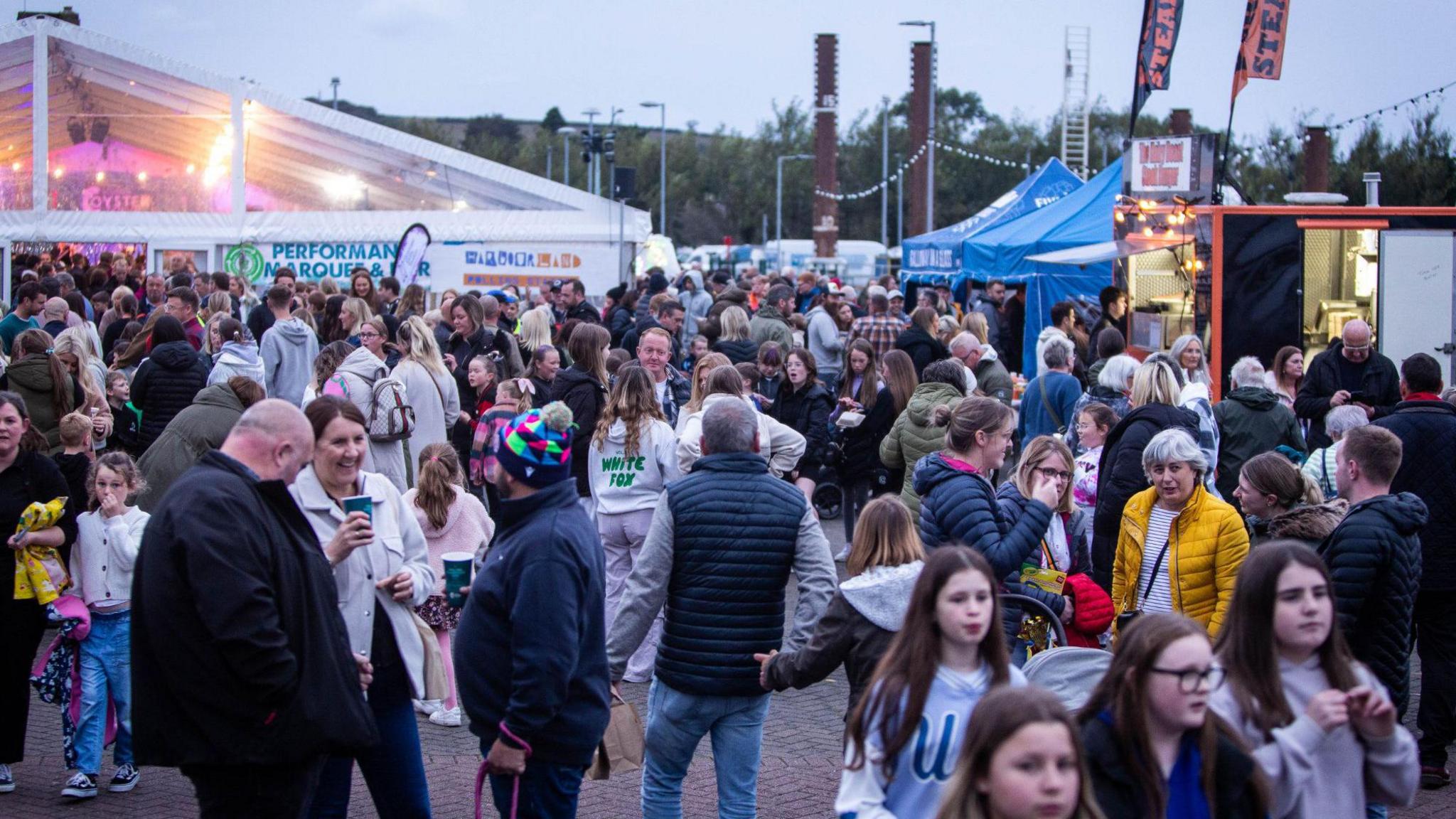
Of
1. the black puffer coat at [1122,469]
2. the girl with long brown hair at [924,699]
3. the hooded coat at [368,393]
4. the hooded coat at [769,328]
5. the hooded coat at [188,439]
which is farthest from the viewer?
the hooded coat at [769,328]

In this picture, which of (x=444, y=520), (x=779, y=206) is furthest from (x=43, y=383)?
(x=779, y=206)

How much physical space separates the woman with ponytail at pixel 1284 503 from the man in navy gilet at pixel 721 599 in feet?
5.79

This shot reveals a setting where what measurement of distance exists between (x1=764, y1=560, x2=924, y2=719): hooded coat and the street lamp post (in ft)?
97.3

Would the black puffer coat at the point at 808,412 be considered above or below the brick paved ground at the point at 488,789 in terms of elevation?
above

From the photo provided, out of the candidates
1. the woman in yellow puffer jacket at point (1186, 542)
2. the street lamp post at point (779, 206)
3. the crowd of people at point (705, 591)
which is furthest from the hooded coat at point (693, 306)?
the street lamp post at point (779, 206)

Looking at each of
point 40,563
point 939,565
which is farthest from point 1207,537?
point 40,563

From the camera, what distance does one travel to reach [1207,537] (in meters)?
5.36

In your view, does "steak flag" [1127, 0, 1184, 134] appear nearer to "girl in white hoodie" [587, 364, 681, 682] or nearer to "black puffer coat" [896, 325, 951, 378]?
"black puffer coat" [896, 325, 951, 378]

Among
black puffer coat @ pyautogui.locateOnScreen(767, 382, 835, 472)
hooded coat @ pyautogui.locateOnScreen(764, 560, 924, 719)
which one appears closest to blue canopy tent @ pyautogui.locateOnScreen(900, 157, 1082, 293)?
black puffer coat @ pyautogui.locateOnScreen(767, 382, 835, 472)

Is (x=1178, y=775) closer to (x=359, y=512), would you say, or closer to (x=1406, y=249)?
(x=359, y=512)

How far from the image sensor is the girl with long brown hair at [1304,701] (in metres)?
3.15

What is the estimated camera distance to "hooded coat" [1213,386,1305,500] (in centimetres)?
817

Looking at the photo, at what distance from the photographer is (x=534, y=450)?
156 inches

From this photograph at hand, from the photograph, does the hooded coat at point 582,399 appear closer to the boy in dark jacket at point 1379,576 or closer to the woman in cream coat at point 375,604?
the woman in cream coat at point 375,604
